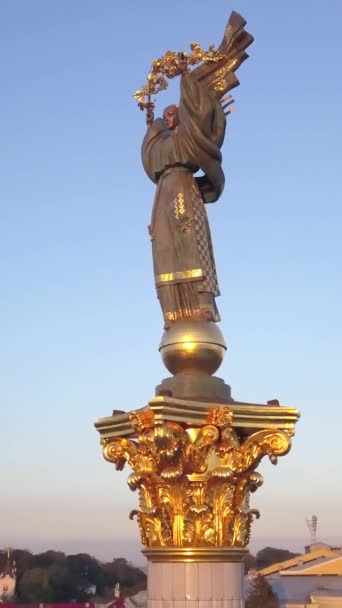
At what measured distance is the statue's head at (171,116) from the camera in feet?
42.4

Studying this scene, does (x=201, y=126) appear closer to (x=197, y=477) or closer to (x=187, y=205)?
(x=187, y=205)

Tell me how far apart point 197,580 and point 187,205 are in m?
5.16

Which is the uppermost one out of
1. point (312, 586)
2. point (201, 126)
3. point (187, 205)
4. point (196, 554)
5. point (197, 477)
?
point (201, 126)

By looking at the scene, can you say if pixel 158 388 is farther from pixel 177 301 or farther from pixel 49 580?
pixel 49 580

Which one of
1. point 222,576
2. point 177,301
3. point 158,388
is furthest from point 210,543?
point 177,301

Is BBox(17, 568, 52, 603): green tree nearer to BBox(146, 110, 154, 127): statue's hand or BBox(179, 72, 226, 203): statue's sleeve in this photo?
BBox(146, 110, 154, 127): statue's hand

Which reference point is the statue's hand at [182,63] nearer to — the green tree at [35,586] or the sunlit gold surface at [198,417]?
the sunlit gold surface at [198,417]

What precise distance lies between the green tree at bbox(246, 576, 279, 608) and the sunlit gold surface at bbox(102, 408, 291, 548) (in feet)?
78.8

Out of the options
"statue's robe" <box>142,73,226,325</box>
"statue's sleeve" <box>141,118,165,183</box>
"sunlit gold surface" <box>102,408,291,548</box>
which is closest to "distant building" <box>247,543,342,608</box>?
"sunlit gold surface" <box>102,408,291,548</box>

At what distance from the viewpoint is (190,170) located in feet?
41.5

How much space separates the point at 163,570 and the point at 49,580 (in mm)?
72565

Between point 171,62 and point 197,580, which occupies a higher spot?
point 171,62

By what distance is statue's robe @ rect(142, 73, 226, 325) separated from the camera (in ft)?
39.5

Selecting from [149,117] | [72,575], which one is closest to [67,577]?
[72,575]
